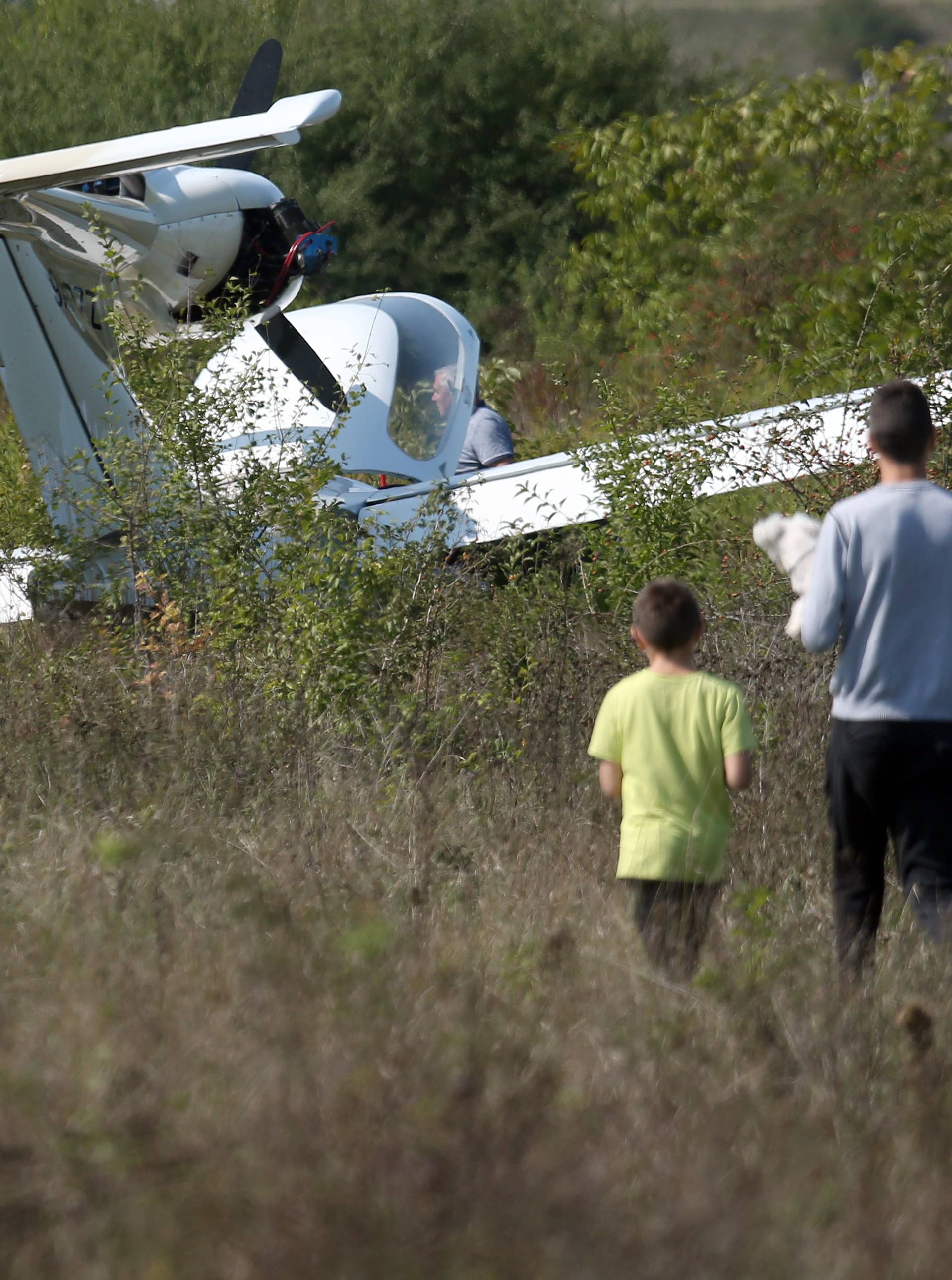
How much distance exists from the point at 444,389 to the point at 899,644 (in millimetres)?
7365

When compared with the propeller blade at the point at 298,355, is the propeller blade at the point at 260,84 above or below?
above

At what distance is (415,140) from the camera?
77.9ft

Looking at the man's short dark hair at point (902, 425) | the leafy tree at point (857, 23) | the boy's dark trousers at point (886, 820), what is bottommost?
the boy's dark trousers at point (886, 820)

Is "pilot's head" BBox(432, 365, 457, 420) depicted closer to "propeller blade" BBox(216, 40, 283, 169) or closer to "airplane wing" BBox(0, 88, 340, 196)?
"propeller blade" BBox(216, 40, 283, 169)

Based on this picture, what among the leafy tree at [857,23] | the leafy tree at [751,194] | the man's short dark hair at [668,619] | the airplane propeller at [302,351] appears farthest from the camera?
the leafy tree at [751,194]

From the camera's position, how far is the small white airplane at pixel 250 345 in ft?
20.0

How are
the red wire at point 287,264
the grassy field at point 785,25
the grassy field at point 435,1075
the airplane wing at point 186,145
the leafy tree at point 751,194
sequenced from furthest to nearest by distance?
the leafy tree at point 751,194
the red wire at point 287,264
the grassy field at point 785,25
the airplane wing at point 186,145
the grassy field at point 435,1075

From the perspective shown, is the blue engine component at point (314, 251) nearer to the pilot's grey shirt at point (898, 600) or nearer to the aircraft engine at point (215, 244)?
the aircraft engine at point (215, 244)

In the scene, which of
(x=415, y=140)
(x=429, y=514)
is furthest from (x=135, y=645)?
(x=415, y=140)

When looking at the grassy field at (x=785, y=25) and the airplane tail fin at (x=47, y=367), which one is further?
the airplane tail fin at (x=47, y=367)

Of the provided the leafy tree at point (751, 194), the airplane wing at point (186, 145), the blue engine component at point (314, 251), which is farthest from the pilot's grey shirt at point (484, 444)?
the airplane wing at point (186, 145)

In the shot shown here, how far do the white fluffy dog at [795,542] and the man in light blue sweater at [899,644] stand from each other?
102mm

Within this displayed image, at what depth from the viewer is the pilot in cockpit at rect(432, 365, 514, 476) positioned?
31.8 feet

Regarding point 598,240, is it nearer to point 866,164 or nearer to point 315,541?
point 866,164
